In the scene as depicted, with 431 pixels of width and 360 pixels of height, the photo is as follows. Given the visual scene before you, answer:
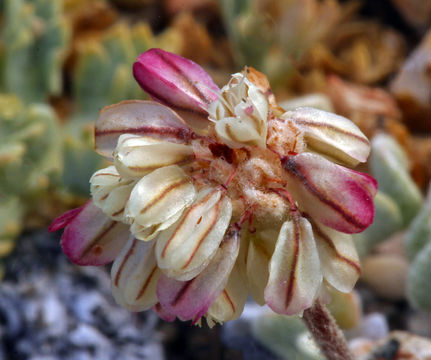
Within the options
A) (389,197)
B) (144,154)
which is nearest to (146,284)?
(144,154)

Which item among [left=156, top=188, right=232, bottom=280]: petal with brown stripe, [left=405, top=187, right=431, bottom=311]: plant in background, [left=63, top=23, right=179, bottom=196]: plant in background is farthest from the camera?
[left=63, top=23, right=179, bottom=196]: plant in background

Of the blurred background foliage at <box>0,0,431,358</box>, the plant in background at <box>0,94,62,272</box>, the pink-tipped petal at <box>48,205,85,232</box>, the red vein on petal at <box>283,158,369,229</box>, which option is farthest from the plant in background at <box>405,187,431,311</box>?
the plant in background at <box>0,94,62,272</box>

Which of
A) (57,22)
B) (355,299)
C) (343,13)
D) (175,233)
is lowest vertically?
(57,22)

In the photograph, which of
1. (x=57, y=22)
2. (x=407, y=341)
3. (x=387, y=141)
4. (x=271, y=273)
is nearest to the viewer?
(x=271, y=273)

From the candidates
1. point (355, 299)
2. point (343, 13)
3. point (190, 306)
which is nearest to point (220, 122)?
point (190, 306)

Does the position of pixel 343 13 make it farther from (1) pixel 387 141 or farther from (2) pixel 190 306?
(2) pixel 190 306

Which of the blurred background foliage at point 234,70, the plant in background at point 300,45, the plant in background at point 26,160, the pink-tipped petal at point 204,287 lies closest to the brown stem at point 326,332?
the pink-tipped petal at point 204,287

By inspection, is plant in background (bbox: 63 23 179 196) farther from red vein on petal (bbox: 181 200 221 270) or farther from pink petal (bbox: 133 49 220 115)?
red vein on petal (bbox: 181 200 221 270)
